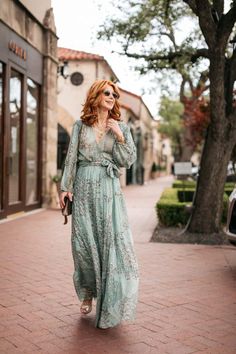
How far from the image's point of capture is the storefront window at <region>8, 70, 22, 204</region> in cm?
1109

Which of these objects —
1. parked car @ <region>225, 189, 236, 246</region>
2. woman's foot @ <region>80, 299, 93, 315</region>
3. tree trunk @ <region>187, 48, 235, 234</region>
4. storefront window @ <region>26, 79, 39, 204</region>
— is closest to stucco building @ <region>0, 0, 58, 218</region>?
storefront window @ <region>26, 79, 39, 204</region>

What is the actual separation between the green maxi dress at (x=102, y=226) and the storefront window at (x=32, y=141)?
8.67 meters

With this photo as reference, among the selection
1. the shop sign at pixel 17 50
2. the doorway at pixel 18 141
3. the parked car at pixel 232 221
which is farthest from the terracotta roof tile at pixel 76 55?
the parked car at pixel 232 221

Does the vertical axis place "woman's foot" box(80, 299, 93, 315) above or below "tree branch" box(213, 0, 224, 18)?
below

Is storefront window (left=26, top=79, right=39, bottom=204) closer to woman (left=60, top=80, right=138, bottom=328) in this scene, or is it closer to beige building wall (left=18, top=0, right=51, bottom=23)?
beige building wall (left=18, top=0, right=51, bottom=23)

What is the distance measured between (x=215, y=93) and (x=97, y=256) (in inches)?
221

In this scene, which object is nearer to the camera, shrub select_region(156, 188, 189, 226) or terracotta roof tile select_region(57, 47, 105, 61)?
shrub select_region(156, 188, 189, 226)

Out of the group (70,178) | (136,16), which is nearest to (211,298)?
(70,178)

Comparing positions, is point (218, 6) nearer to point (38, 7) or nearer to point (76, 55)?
point (38, 7)

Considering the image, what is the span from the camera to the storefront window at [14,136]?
437 inches

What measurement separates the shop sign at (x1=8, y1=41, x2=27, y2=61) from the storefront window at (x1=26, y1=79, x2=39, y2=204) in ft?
2.74

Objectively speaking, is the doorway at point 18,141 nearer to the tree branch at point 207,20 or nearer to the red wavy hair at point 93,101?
the tree branch at point 207,20

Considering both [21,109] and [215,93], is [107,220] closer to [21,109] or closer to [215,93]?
[215,93]

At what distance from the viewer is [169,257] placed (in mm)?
7066
